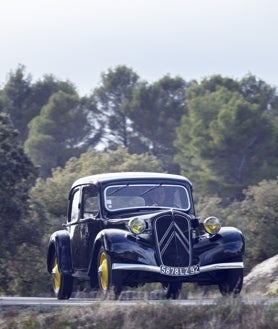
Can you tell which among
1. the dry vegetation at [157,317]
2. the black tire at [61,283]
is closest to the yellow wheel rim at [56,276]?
the black tire at [61,283]

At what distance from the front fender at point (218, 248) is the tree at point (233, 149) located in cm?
3773

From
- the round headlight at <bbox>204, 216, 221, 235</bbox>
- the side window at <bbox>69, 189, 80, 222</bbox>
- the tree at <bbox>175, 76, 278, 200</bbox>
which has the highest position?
the tree at <bbox>175, 76, 278, 200</bbox>

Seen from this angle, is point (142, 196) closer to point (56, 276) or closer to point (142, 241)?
point (142, 241)

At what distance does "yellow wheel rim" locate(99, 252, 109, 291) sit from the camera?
606 inches

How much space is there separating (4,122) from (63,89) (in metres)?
47.8

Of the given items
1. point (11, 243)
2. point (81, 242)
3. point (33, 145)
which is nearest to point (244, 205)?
point (11, 243)

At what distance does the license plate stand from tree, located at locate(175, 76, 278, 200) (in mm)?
38374

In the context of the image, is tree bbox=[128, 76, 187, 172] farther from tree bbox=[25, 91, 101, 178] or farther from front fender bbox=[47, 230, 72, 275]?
front fender bbox=[47, 230, 72, 275]

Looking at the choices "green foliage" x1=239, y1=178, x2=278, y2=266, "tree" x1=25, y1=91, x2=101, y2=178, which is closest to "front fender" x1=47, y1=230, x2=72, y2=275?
"green foliage" x1=239, y1=178, x2=278, y2=266

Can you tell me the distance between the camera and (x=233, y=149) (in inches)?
2162

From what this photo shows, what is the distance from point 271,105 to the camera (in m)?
73.4

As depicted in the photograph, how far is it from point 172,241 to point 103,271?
114 centimetres

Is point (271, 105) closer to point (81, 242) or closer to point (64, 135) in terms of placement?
point (64, 135)

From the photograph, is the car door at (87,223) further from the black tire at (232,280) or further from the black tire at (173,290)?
the black tire at (232,280)
